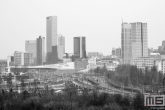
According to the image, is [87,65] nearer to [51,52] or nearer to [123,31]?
[123,31]

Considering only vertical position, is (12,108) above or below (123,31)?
below

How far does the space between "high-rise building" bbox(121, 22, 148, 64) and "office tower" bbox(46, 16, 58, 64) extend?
525 inches

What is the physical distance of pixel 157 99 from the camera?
8086mm

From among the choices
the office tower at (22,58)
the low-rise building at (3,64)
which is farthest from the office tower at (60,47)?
the low-rise building at (3,64)

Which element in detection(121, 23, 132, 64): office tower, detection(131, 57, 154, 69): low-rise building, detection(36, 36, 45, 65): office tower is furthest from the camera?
detection(36, 36, 45, 65): office tower

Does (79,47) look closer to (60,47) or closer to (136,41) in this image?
(60,47)

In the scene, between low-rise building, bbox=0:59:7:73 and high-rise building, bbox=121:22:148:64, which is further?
high-rise building, bbox=121:22:148:64

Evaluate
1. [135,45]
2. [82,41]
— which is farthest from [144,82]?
[82,41]

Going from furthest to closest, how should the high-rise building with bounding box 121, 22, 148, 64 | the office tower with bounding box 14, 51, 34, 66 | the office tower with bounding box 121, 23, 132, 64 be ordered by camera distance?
the office tower with bounding box 14, 51, 34, 66 → the office tower with bounding box 121, 23, 132, 64 → the high-rise building with bounding box 121, 22, 148, 64

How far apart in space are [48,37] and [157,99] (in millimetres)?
36905

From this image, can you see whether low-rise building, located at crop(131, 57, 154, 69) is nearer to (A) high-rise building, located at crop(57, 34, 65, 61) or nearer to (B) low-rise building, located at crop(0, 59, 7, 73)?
(B) low-rise building, located at crop(0, 59, 7, 73)

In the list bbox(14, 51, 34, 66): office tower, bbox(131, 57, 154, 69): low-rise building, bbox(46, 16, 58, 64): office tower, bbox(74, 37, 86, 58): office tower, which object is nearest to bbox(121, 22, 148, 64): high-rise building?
bbox(131, 57, 154, 69): low-rise building

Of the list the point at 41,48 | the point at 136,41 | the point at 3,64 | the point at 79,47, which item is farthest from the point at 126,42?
the point at 41,48

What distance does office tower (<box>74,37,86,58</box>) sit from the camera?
40.1m
